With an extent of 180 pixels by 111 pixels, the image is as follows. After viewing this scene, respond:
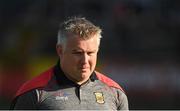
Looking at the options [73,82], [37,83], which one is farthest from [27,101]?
[73,82]

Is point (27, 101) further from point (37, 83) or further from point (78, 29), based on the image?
point (78, 29)

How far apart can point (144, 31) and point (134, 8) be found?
79 cm

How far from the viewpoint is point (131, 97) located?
1335 cm

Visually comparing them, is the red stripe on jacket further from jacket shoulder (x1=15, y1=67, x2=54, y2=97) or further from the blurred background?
the blurred background

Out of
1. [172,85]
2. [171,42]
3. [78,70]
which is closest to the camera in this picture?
[78,70]

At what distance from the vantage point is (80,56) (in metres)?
4.70

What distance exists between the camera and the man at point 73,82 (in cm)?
468

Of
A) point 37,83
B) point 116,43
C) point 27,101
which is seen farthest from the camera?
point 116,43

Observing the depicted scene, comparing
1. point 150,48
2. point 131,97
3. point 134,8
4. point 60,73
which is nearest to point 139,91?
point 131,97

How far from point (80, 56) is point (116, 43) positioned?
9.67 meters

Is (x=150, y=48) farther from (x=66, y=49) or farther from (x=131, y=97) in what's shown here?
(x=66, y=49)

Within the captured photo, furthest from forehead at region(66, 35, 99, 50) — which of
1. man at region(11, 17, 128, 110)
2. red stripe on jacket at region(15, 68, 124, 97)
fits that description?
red stripe on jacket at region(15, 68, 124, 97)

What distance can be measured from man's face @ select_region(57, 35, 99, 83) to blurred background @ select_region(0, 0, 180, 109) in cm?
810

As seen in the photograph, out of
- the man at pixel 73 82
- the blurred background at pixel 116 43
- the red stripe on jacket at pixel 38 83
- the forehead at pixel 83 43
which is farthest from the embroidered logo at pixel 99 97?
the blurred background at pixel 116 43
